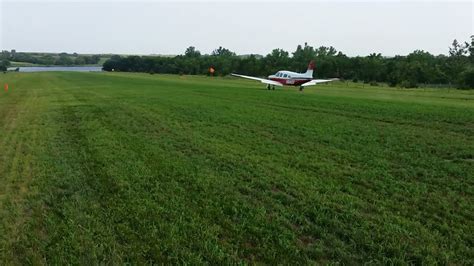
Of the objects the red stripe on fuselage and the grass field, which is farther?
the red stripe on fuselage

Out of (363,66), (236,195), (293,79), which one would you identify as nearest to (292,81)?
(293,79)

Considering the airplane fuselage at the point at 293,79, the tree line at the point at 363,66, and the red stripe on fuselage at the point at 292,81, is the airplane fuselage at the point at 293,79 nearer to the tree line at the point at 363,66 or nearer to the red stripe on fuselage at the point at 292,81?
the red stripe on fuselage at the point at 292,81

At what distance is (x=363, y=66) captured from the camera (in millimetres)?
74688

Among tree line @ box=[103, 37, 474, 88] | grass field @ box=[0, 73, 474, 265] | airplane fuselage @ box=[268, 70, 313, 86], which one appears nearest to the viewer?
grass field @ box=[0, 73, 474, 265]

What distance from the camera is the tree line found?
209 feet

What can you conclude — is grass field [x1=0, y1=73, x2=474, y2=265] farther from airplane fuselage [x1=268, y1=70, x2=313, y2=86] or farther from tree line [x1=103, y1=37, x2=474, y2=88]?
tree line [x1=103, y1=37, x2=474, y2=88]

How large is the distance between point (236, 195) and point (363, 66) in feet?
241

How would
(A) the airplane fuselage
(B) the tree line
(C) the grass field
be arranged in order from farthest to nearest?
1. (B) the tree line
2. (A) the airplane fuselage
3. (C) the grass field

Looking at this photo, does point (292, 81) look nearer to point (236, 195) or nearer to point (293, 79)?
point (293, 79)

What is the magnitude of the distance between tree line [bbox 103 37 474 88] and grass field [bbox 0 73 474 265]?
166ft

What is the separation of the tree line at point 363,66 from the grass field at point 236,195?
50.7m

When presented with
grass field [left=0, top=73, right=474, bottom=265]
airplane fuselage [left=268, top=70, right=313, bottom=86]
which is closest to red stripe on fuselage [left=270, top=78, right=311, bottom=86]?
airplane fuselage [left=268, top=70, right=313, bottom=86]

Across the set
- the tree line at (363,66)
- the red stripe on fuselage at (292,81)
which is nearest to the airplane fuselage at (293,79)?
the red stripe on fuselage at (292,81)

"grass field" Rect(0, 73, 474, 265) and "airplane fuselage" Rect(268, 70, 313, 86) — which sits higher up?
"airplane fuselage" Rect(268, 70, 313, 86)
